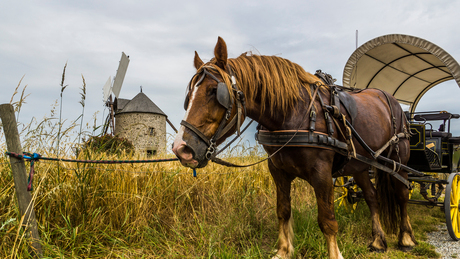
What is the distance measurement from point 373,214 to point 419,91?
16.7 feet

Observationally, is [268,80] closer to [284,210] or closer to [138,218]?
[284,210]

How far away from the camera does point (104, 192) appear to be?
2777 millimetres

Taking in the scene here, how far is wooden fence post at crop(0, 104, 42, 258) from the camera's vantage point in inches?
87.8

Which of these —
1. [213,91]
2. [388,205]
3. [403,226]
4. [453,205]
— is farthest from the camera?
[453,205]

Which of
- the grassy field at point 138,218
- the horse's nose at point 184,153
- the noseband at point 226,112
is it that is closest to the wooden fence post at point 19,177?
Answer: the grassy field at point 138,218

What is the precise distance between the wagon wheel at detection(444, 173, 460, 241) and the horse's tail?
567 mm

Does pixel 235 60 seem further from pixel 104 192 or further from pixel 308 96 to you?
pixel 104 192

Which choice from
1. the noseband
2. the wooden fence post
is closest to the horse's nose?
the noseband

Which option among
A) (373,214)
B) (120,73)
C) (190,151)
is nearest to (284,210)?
(190,151)

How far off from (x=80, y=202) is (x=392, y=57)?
6392 mm

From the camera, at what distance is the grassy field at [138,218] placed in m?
2.42

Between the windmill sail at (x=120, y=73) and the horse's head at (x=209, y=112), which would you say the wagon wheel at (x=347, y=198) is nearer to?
the horse's head at (x=209, y=112)

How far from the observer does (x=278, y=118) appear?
85.6 inches

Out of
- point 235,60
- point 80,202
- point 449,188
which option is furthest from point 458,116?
point 80,202
